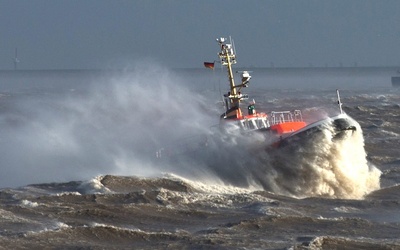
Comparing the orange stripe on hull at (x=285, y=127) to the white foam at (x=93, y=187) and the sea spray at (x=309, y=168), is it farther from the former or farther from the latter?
the white foam at (x=93, y=187)

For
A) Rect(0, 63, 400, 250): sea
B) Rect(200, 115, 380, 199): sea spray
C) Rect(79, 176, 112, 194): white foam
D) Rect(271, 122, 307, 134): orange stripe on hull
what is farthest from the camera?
Rect(271, 122, 307, 134): orange stripe on hull

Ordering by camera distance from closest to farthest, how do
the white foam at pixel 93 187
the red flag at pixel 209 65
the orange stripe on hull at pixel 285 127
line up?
the white foam at pixel 93 187 → the orange stripe on hull at pixel 285 127 → the red flag at pixel 209 65

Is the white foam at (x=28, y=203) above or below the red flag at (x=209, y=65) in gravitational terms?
below

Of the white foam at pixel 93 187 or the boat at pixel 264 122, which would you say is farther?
the boat at pixel 264 122

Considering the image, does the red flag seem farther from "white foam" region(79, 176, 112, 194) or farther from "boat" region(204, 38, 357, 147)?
"white foam" region(79, 176, 112, 194)

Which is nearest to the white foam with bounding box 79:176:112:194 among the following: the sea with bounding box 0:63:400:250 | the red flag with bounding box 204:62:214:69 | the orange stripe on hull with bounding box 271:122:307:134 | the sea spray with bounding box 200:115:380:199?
the sea with bounding box 0:63:400:250

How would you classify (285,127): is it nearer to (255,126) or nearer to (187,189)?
(255,126)

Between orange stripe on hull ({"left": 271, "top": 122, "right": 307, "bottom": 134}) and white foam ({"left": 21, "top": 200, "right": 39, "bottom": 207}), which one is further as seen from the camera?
orange stripe on hull ({"left": 271, "top": 122, "right": 307, "bottom": 134})

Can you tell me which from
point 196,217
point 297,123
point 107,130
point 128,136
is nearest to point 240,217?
point 196,217

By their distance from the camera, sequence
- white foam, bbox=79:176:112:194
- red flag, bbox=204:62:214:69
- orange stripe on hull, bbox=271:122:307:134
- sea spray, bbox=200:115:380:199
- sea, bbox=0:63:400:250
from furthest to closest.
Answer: red flag, bbox=204:62:214:69 → orange stripe on hull, bbox=271:122:307:134 → sea spray, bbox=200:115:380:199 → white foam, bbox=79:176:112:194 → sea, bbox=0:63:400:250

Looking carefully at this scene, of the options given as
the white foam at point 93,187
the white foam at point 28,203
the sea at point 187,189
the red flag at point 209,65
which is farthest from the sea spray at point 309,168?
the white foam at point 28,203

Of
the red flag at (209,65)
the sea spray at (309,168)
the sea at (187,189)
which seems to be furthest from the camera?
the red flag at (209,65)

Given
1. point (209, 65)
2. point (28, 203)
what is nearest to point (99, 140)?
point (209, 65)

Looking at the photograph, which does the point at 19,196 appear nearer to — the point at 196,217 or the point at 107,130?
the point at 196,217
